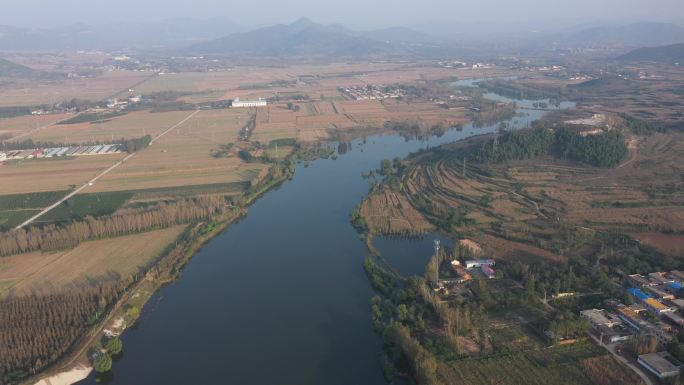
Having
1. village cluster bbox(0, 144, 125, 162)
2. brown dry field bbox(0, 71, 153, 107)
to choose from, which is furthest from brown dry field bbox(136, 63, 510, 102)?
village cluster bbox(0, 144, 125, 162)

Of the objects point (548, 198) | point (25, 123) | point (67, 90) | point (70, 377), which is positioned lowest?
point (70, 377)

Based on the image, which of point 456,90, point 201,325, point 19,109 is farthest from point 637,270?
point 19,109

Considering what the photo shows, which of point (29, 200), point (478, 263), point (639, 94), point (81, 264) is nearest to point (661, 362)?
point (478, 263)

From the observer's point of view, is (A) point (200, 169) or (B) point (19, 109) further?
(B) point (19, 109)

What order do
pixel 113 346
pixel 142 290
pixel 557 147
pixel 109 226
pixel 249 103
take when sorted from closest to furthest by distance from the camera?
1. pixel 113 346
2. pixel 142 290
3. pixel 109 226
4. pixel 557 147
5. pixel 249 103

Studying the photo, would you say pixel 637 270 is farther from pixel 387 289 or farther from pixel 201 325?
pixel 201 325

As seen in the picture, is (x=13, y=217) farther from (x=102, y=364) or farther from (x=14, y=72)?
(x=14, y=72)
